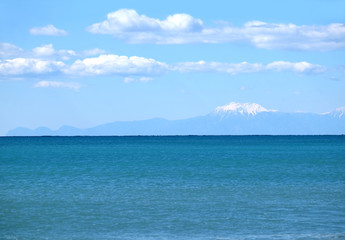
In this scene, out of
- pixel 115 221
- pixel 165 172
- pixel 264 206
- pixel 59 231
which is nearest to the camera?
pixel 59 231

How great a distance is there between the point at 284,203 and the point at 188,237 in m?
10.1

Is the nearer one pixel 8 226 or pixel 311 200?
pixel 8 226

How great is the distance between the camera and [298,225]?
24.6 m

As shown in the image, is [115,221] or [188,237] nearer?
[188,237]

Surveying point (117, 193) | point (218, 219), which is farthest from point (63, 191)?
point (218, 219)

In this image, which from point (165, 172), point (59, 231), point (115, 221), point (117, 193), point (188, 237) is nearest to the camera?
point (188, 237)

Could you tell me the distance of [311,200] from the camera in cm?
3178

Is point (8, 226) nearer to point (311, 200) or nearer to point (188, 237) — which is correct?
point (188, 237)

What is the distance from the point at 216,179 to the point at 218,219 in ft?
63.1

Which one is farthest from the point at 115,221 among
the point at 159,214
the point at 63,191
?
the point at 63,191

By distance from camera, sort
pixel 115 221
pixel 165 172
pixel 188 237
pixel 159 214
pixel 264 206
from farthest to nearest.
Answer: pixel 165 172, pixel 264 206, pixel 159 214, pixel 115 221, pixel 188 237

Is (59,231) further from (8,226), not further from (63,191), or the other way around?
(63,191)

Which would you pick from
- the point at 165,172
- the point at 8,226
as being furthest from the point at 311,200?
the point at 165,172

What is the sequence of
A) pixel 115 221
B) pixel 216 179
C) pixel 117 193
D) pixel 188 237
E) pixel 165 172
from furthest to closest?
pixel 165 172 → pixel 216 179 → pixel 117 193 → pixel 115 221 → pixel 188 237
